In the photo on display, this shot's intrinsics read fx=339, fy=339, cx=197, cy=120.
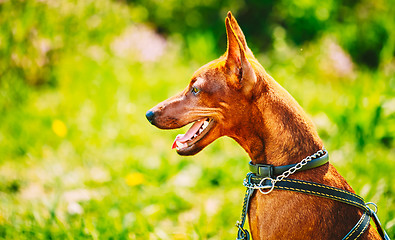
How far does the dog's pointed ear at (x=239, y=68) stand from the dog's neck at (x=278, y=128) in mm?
62

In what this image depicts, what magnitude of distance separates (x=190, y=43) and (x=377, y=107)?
175 inches

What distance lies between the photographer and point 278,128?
5.93 feet

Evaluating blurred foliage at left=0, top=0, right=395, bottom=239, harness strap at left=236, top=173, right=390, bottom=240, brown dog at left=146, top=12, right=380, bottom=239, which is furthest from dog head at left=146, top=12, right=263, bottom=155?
blurred foliage at left=0, top=0, right=395, bottom=239

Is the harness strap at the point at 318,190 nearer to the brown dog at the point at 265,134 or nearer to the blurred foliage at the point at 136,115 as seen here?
the brown dog at the point at 265,134

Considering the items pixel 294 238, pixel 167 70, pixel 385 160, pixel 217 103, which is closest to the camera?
pixel 294 238

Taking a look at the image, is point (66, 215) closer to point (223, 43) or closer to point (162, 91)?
point (162, 91)

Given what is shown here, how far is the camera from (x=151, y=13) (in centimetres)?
927

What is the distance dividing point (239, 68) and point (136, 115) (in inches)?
145

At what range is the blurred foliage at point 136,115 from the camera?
333 centimetres

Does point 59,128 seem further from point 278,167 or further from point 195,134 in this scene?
point 278,167

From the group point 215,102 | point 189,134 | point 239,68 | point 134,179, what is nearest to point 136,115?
point 134,179

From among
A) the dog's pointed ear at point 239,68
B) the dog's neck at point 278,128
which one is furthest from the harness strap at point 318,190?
the dog's pointed ear at point 239,68

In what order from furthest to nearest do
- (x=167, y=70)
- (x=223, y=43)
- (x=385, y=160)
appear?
(x=223, y=43)
(x=167, y=70)
(x=385, y=160)

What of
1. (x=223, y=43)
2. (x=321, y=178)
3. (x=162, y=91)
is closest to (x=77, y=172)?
(x=162, y=91)
